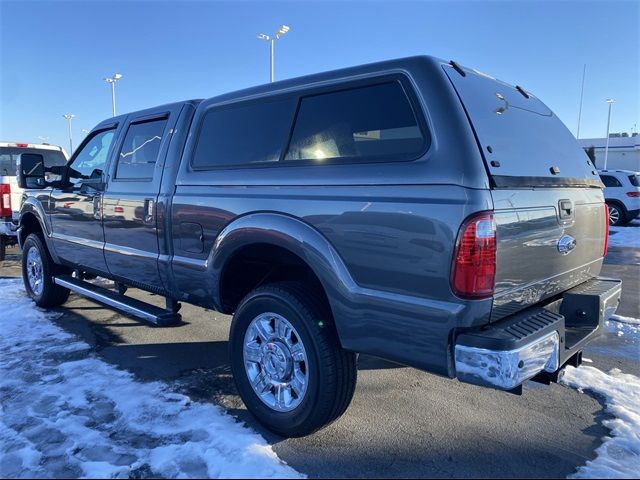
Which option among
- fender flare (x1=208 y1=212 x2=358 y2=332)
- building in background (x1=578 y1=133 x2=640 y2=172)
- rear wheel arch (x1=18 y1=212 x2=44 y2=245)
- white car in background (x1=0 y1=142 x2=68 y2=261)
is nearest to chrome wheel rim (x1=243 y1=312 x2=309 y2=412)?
fender flare (x1=208 y1=212 x2=358 y2=332)

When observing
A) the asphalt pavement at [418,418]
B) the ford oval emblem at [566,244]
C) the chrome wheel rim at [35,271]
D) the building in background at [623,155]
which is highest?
the building in background at [623,155]

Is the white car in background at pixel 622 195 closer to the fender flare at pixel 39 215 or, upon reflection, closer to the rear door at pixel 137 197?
the rear door at pixel 137 197

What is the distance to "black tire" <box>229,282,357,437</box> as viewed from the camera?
9.02 feet

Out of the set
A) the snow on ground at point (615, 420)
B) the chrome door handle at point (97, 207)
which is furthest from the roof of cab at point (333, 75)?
the snow on ground at point (615, 420)

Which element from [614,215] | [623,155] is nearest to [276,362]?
[614,215]

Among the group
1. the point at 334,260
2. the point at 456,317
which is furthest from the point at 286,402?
the point at 456,317

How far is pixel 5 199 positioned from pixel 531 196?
340 inches

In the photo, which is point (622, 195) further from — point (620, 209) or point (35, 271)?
point (35, 271)

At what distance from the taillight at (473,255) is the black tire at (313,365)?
2.78 feet

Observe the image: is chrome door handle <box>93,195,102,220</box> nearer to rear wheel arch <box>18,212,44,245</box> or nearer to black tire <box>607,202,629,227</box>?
rear wheel arch <box>18,212,44,245</box>

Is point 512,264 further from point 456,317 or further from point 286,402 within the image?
point 286,402

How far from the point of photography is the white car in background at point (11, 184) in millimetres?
8076

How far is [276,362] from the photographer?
302 centimetres

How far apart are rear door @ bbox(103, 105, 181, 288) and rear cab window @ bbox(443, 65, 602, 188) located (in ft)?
8.06
